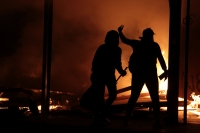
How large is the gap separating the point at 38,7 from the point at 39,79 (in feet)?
8.60

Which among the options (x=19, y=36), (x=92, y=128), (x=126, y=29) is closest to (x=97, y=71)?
(x=92, y=128)

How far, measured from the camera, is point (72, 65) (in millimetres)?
14102

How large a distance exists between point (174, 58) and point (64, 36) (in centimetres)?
708

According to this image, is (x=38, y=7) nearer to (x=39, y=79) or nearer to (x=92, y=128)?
(x=39, y=79)

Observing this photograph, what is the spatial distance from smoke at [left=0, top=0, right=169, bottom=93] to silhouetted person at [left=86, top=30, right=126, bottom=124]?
5.69 m

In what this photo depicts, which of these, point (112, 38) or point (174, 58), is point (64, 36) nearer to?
point (174, 58)

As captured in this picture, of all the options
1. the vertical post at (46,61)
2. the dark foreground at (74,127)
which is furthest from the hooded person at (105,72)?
the vertical post at (46,61)

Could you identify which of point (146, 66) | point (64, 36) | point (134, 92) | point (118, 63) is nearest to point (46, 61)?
point (118, 63)

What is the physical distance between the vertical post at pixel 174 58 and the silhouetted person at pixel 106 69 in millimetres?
1133

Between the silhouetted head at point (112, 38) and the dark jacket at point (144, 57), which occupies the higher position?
the silhouetted head at point (112, 38)

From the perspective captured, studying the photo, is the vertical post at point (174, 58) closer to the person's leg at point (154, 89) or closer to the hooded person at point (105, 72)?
the person's leg at point (154, 89)

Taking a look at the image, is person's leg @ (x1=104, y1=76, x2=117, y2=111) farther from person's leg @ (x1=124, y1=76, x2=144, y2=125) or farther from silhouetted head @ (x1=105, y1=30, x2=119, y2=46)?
silhouetted head @ (x1=105, y1=30, x2=119, y2=46)

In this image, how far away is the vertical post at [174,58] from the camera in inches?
307

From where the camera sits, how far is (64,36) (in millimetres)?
14336
